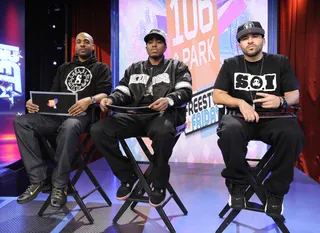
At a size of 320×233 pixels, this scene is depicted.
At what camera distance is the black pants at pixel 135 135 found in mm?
2023

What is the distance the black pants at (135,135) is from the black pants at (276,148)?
364 mm

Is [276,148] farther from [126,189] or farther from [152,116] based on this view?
[126,189]

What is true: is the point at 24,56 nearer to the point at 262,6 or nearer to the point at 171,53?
the point at 171,53

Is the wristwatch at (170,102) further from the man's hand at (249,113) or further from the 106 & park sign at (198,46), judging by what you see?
the 106 & park sign at (198,46)

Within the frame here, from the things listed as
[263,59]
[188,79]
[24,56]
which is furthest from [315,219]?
[24,56]

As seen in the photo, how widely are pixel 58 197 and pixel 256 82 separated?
5.21ft

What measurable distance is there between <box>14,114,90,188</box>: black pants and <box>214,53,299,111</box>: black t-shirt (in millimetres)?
1088

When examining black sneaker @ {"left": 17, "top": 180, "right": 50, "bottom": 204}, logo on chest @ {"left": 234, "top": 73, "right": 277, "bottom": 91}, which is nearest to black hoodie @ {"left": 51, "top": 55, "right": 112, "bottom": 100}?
black sneaker @ {"left": 17, "top": 180, "right": 50, "bottom": 204}

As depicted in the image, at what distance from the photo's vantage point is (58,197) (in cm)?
214

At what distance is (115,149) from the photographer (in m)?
2.13

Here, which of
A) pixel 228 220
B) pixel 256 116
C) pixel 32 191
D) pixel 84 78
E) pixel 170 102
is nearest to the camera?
pixel 256 116

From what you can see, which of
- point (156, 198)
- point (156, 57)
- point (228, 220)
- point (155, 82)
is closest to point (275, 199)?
point (228, 220)

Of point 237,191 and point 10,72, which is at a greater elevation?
point 10,72

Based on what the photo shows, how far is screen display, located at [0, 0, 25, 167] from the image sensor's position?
4.02 meters
